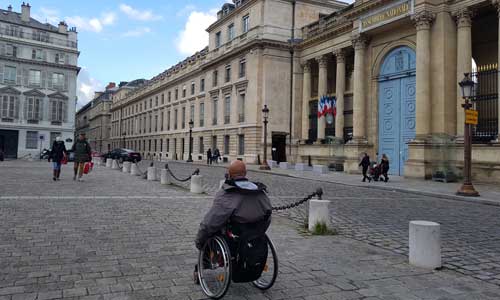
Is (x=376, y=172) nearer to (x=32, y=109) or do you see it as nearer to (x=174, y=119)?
(x=174, y=119)

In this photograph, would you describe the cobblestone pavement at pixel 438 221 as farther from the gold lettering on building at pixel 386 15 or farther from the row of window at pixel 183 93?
the row of window at pixel 183 93

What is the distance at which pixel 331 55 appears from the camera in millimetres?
31047

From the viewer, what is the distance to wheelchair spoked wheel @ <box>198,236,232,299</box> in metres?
3.62

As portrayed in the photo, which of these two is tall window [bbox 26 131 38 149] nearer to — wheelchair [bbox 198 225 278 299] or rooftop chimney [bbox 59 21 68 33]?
rooftop chimney [bbox 59 21 68 33]

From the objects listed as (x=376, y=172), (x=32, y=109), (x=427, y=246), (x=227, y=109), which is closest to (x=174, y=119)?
(x=227, y=109)

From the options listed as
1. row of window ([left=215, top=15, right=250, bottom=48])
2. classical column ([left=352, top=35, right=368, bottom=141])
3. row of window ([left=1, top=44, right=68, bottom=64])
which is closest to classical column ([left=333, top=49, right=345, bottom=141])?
classical column ([left=352, top=35, right=368, bottom=141])

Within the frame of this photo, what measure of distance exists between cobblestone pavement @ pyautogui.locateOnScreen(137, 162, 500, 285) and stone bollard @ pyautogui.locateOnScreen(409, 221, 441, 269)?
32cm

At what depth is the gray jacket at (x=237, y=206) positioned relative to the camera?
3678 mm

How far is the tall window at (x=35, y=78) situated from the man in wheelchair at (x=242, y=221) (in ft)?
172

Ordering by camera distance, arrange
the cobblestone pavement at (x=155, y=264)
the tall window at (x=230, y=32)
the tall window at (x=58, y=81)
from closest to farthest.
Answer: the cobblestone pavement at (x=155, y=264), the tall window at (x=230, y=32), the tall window at (x=58, y=81)

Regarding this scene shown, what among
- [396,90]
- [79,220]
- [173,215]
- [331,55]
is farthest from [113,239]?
[331,55]

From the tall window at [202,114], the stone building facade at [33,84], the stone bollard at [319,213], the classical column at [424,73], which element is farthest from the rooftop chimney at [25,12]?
the stone bollard at [319,213]

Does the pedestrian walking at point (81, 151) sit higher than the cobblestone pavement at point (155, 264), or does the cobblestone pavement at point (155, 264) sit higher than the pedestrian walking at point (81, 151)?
the pedestrian walking at point (81, 151)

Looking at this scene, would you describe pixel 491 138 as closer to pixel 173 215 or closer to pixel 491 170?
pixel 491 170
